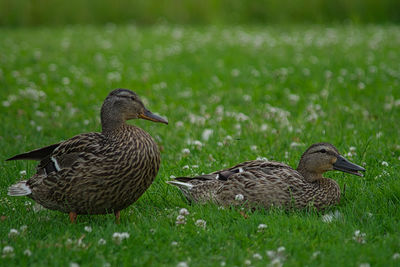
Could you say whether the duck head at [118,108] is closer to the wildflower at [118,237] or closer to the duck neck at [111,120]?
the duck neck at [111,120]

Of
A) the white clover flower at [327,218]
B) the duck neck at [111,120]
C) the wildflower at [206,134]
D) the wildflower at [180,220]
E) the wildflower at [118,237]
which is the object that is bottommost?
the white clover flower at [327,218]

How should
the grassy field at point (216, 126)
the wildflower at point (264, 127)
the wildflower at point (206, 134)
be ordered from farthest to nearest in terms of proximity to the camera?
1. the wildflower at point (264, 127)
2. the wildflower at point (206, 134)
3. the grassy field at point (216, 126)

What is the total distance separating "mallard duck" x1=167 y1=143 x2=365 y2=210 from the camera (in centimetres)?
497

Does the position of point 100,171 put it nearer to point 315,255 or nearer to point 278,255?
point 278,255

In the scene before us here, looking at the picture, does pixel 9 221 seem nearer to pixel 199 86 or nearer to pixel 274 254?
pixel 274 254

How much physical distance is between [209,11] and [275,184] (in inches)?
696

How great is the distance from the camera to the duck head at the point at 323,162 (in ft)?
17.0

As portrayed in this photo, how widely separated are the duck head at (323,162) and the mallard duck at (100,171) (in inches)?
61.0

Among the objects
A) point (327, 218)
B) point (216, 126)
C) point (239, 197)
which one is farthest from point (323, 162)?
point (216, 126)

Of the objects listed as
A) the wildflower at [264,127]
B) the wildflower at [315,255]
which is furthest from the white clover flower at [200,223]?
the wildflower at [264,127]

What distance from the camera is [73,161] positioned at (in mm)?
4711

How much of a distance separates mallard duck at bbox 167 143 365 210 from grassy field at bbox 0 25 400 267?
0.17 metres

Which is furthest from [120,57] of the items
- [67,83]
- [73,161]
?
[73,161]

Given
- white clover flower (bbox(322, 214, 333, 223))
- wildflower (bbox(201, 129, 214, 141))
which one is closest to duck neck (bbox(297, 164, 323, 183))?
white clover flower (bbox(322, 214, 333, 223))
